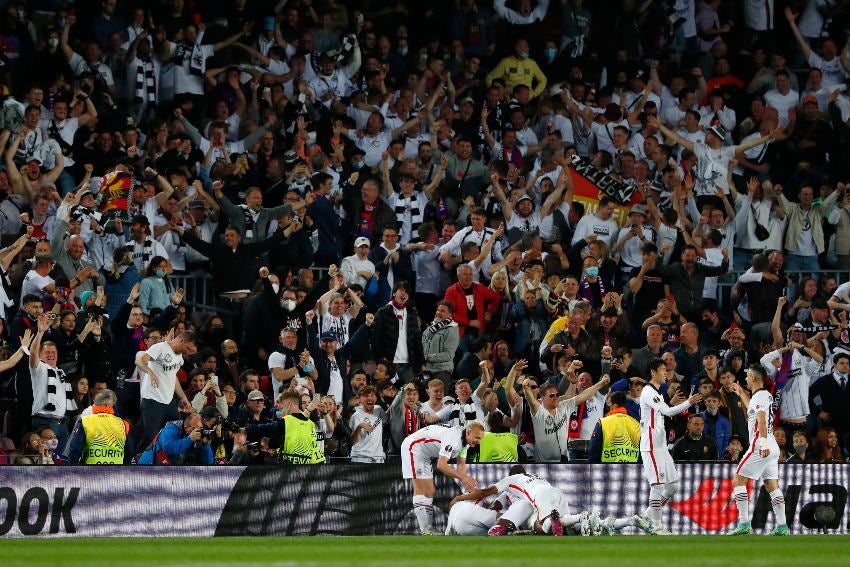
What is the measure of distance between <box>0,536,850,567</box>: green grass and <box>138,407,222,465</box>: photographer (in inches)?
57.5

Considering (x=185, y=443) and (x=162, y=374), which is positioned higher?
(x=162, y=374)

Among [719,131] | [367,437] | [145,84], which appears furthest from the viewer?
[719,131]

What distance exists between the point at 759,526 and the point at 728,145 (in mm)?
10063

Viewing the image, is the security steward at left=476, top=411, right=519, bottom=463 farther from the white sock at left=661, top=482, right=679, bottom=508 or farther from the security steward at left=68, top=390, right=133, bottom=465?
the security steward at left=68, top=390, right=133, bottom=465

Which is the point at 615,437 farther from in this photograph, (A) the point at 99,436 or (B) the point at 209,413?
(A) the point at 99,436

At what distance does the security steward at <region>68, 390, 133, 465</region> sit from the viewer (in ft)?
59.7

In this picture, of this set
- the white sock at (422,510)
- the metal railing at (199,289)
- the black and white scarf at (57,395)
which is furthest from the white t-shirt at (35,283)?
the white sock at (422,510)

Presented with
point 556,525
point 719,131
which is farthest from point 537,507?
point 719,131

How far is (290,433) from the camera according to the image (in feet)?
61.3

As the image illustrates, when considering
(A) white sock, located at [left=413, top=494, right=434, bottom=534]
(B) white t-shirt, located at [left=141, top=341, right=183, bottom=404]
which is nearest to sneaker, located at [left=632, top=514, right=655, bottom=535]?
(A) white sock, located at [left=413, top=494, right=434, bottom=534]

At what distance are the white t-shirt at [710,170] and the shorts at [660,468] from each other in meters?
8.84

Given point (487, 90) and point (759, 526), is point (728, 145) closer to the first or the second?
point (487, 90)

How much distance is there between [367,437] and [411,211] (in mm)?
5334

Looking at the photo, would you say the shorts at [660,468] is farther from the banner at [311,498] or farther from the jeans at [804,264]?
the jeans at [804,264]
